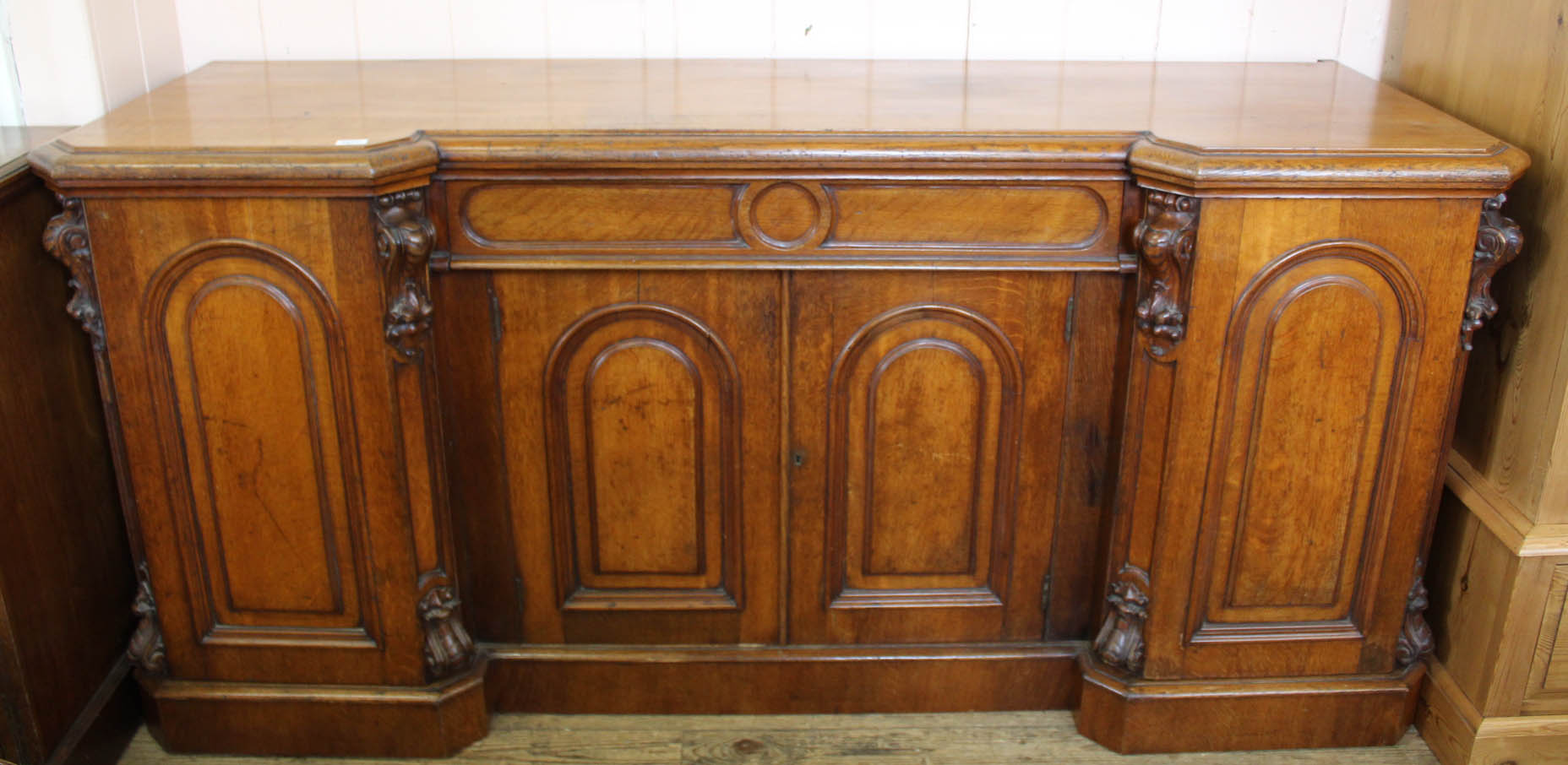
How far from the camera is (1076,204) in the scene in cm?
192

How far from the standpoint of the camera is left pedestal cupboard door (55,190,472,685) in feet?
6.00

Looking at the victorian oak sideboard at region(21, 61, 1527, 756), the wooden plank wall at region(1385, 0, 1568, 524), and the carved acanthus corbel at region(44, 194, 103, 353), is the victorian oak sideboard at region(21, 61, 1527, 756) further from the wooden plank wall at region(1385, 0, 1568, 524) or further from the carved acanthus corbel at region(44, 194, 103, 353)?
the wooden plank wall at region(1385, 0, 1568, 524)

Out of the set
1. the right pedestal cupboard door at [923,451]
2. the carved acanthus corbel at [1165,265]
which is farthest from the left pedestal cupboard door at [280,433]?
the carved acanthus corbel at [1165,265]

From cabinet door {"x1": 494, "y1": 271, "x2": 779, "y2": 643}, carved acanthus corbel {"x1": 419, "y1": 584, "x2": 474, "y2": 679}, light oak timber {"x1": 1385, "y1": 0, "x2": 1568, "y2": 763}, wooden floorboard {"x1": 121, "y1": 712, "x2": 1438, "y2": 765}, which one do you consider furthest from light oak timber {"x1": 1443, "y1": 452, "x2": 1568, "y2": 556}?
carved acanthus corbel {"x1": 419, "y1": 584, "x2": 474, "y2": 679}

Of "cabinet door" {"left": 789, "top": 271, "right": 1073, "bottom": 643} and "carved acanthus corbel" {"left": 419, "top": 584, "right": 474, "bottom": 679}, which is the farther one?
"carved acanthus corbel" {"left": 419, "top": 584, "right": 474, "bottom": 679}

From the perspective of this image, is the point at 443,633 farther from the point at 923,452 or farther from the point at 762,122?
the point at 762,122

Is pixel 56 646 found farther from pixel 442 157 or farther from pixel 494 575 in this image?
pixel 442 157

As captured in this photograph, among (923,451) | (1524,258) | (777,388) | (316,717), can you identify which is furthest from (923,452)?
(316,717)

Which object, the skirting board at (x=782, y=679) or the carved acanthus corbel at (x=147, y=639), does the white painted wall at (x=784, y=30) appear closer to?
the carved acanthus corbel at (x=147, y=639)

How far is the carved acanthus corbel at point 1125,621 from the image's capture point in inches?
82.4

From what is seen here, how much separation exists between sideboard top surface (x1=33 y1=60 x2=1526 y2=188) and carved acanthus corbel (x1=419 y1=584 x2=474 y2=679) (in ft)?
2.30

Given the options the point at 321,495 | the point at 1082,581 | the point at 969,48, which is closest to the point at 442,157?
the point at 321,495

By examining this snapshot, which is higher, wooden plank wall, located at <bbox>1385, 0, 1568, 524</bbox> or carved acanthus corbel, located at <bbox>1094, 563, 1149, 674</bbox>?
wooden plank wall, located at <bbox>1385, 0, 1568, 524</bbox>

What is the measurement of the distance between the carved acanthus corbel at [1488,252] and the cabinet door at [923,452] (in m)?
0.57
